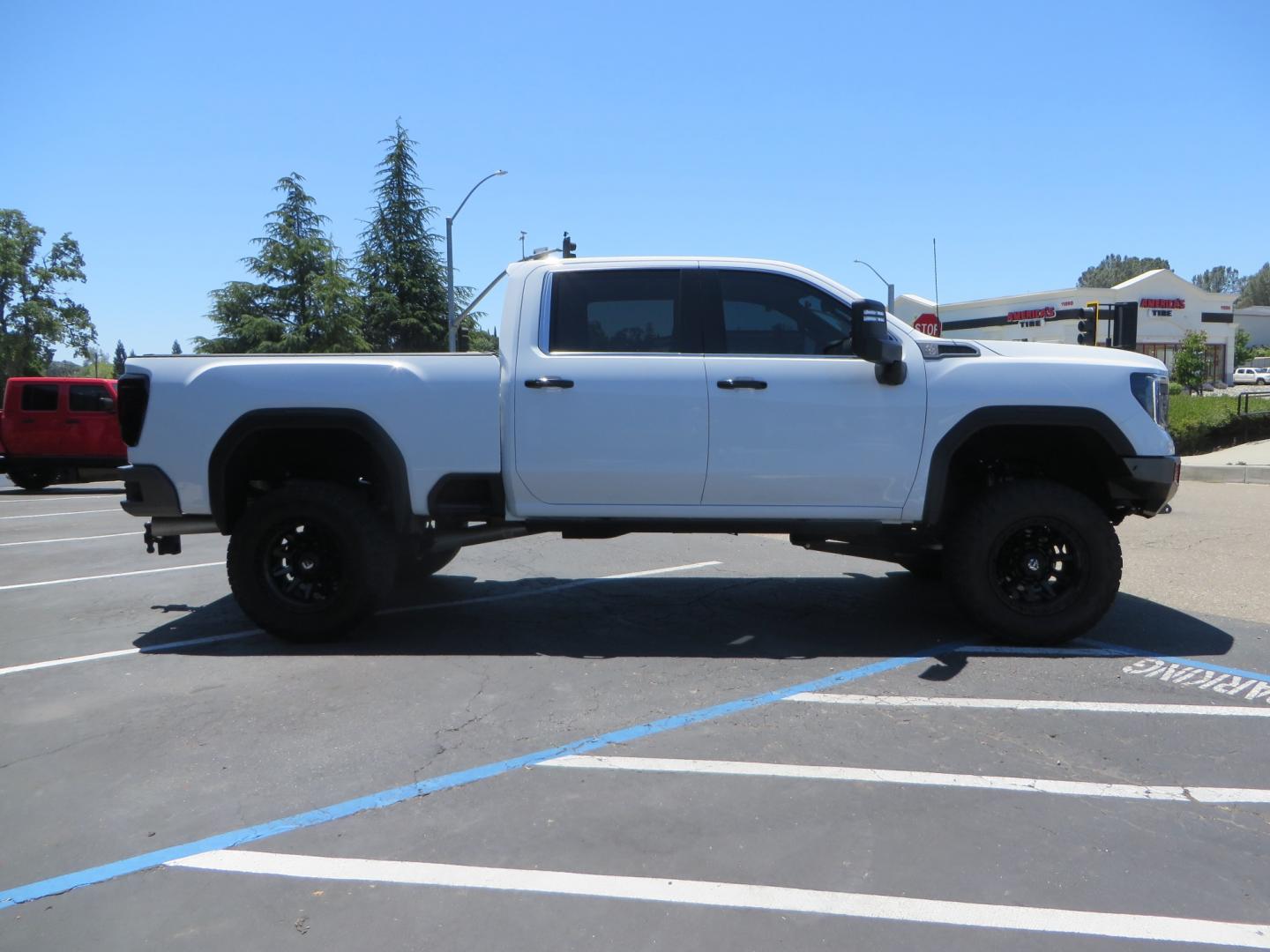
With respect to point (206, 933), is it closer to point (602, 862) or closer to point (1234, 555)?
point (602, 862)

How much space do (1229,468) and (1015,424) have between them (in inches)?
495

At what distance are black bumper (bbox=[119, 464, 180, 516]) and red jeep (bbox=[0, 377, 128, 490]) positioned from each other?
13.4 m

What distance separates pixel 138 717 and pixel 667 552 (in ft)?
17.7

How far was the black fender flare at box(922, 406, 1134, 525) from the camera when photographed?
543 centimetres

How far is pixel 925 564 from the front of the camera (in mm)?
6898

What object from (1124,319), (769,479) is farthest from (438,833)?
(1124,319)

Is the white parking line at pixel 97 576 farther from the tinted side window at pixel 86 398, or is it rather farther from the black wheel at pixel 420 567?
the tinted side window at pixel 86 398

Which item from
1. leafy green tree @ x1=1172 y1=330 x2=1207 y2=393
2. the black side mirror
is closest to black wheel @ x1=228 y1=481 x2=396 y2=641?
the black side mirror

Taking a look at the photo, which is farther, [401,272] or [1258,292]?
[1258,292]

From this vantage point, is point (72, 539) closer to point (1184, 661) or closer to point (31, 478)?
point (31, 478)

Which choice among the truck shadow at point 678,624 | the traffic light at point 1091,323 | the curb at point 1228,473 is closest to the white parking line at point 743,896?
the truck shadow at point 678,624

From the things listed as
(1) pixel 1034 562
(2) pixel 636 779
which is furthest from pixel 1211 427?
(2) pixel 636 779

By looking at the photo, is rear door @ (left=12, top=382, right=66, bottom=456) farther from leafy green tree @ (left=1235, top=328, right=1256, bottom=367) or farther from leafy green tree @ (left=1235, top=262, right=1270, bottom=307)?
leafy green tree @ (left=1235, top=262, right=1270, bottom=307)

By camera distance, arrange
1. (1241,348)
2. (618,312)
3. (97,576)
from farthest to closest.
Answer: (1241,348) < (97,576) < (618,312)
